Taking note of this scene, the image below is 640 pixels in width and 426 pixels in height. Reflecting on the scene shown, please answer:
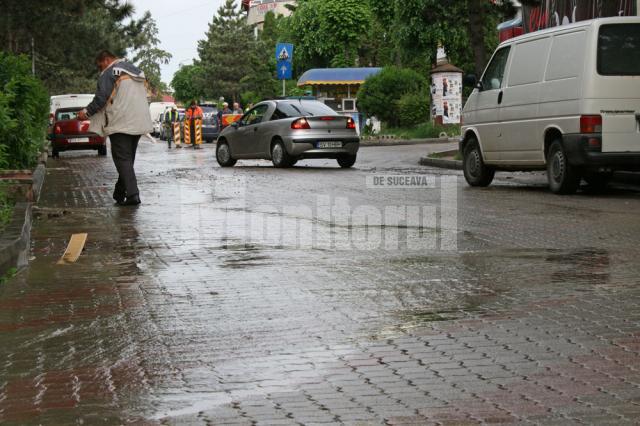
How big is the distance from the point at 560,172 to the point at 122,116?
603 centimetres

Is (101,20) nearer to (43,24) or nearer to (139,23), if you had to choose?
(139,23)

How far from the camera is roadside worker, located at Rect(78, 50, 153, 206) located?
14.2 metres

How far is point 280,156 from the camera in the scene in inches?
955

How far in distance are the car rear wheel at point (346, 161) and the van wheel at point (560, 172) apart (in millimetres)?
8552

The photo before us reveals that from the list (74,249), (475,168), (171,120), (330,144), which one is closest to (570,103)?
(475,168)

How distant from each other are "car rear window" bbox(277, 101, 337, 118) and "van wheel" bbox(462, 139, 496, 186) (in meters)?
6.69

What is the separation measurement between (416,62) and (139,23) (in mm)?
34982

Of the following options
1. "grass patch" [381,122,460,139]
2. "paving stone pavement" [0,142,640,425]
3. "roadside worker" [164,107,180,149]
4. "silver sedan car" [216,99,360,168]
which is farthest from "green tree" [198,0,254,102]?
"paving stone pavement" [0,142,640,425]

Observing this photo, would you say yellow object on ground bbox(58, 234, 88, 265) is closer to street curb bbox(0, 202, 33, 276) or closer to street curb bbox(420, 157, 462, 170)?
street curb bbox(0, 202, 33, 276)

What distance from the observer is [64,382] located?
5055 mm

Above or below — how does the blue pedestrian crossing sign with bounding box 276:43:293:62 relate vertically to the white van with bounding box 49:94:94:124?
above

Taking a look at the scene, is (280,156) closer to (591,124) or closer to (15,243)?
(591,124)

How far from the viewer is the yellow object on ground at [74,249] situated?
922cm

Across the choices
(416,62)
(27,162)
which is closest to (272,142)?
(27,162)
